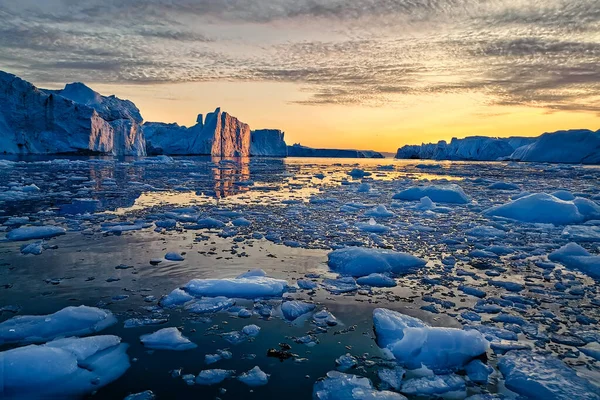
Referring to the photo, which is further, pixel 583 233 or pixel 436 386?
pixel 583 233

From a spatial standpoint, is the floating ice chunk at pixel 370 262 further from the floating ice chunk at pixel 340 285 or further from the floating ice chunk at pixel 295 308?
the floating ice chunk at pixel 295 308

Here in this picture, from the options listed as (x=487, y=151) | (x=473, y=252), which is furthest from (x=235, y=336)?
(x=487, y=151)

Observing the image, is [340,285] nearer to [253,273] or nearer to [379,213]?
[253,273]

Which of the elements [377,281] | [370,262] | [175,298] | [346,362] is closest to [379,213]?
[370,262]

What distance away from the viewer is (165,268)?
4320 mm

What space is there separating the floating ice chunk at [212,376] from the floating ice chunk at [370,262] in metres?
2.26

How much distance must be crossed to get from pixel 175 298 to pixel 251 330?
3.08 feet

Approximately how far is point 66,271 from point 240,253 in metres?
2.03

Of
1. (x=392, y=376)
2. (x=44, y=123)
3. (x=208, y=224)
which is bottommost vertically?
(x=392, y=376)

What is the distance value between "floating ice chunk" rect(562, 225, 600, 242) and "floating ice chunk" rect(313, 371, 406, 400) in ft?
19.7

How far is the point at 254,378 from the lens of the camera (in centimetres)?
230

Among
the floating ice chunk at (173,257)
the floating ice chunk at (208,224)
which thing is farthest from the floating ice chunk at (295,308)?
the floating ice chunk at (208,224)

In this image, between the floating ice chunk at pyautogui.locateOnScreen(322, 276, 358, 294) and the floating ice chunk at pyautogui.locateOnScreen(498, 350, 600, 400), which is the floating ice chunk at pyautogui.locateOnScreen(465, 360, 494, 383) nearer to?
the floating ice chunk at pyautogui.locateOnScreen(498, 350, 600, 400)

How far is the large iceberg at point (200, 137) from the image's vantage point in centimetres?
6116
